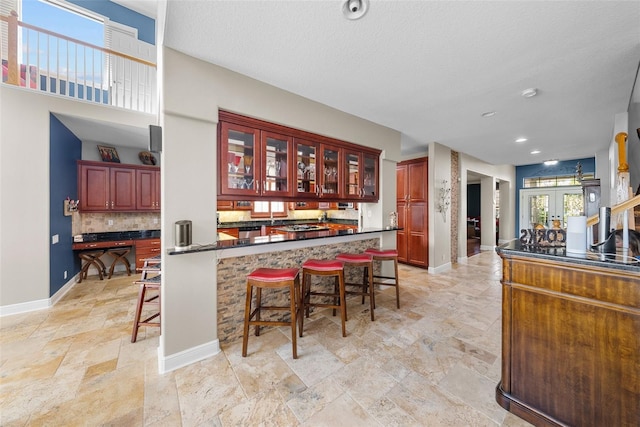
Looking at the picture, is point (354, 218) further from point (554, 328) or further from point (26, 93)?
point (26, 93)

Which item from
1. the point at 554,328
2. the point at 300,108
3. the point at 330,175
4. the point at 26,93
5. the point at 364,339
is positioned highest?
the point at 26,93

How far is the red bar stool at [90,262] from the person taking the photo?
4273mm

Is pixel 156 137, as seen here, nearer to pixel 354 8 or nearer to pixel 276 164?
pixel 276 164

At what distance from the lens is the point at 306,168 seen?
310 cm

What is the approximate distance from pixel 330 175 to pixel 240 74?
162 cm

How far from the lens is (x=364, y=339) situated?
2.47 m

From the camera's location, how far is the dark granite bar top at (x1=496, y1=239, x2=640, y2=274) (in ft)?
4.01

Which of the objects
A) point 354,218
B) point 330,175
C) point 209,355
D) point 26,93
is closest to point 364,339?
point 209,355

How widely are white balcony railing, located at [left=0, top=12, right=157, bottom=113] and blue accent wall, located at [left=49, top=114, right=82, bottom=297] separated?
62 centimetres

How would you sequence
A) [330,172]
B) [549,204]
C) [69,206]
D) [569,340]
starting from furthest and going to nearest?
[549,204] < [69,206] < [330,172] < [569,340]

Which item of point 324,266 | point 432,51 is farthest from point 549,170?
point 324,266

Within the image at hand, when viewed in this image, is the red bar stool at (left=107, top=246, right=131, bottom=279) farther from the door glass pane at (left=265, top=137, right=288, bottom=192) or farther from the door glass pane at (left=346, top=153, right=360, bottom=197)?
the door glass pane at (left=346, top=153, right=360, bottom=197)

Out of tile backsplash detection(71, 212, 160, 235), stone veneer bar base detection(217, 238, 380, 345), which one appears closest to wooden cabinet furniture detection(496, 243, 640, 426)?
stone veneer bar base detection(217, 238, 380, 345)

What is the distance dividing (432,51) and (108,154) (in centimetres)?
602
